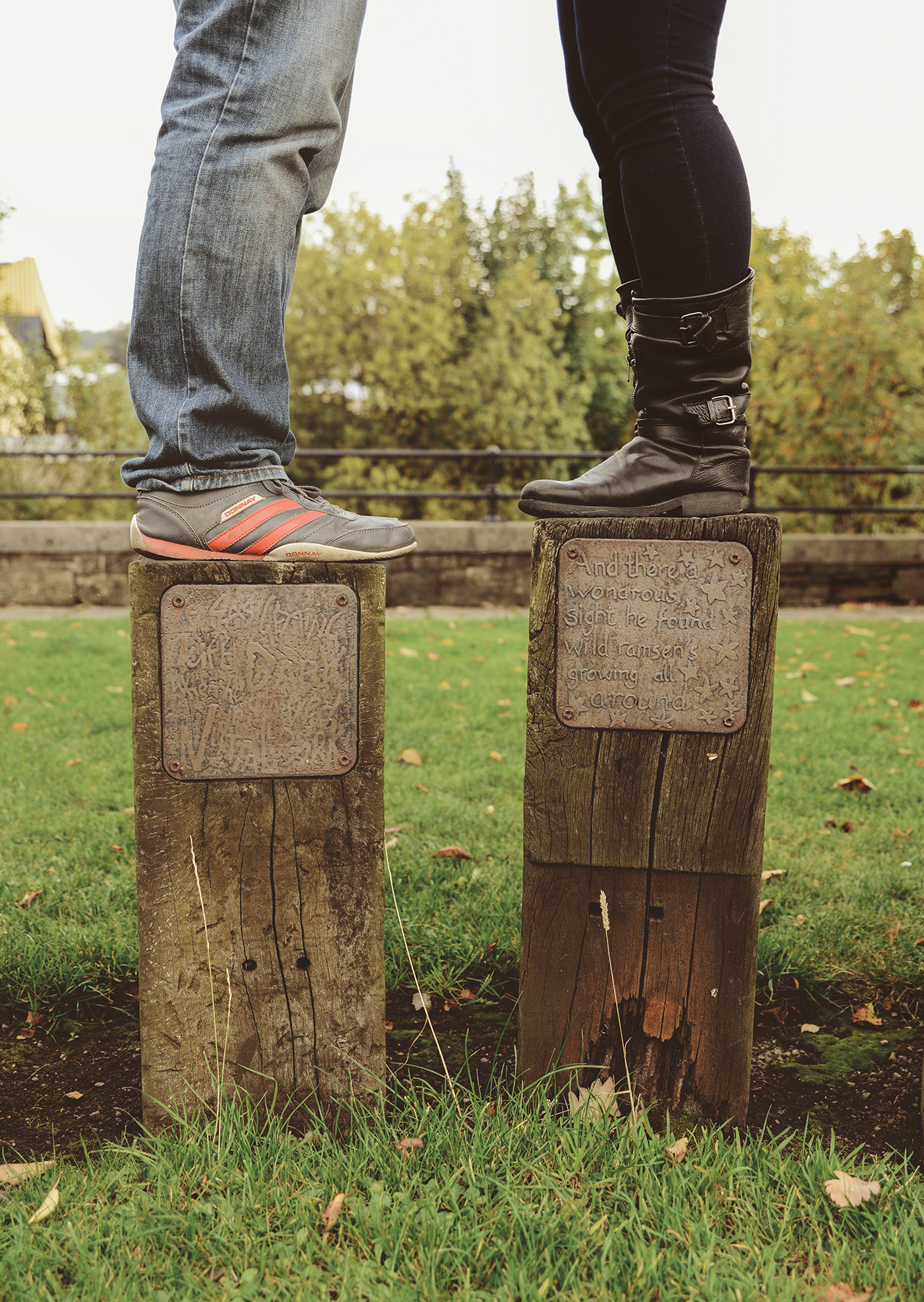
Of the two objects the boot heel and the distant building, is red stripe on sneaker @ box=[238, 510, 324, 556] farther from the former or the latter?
the distant building

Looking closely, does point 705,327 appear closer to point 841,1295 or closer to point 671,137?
point 671,137

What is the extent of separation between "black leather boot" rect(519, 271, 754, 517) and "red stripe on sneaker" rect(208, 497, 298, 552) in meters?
0.43

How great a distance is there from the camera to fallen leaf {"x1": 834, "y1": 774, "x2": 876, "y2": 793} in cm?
349

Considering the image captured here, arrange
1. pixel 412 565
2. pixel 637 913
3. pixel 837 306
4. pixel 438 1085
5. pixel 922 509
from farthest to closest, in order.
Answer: pixel 837 306
pixel 922 509
pixel 412 565
pixel 438 1085
pixel 637 913

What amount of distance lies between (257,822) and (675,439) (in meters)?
0.95

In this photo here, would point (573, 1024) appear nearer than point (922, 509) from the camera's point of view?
Yes

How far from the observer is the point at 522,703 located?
15.4ft

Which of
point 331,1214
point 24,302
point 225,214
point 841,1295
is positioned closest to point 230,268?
point 225,214

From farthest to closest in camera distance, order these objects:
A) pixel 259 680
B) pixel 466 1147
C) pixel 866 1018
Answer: pixel 866 1018 < pixel 259 680 < pixel 466 1147

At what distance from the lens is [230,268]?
1483 mm

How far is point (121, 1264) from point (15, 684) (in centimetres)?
413

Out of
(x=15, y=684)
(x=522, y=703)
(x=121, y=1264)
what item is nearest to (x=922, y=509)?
(x=522, y=703)

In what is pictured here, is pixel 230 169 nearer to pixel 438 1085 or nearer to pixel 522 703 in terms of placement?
pixel 438 1085

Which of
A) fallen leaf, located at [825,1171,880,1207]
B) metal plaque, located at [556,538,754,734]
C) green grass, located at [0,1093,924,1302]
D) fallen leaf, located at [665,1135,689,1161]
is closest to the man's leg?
metal plaque, located at [556,538,754,734]
